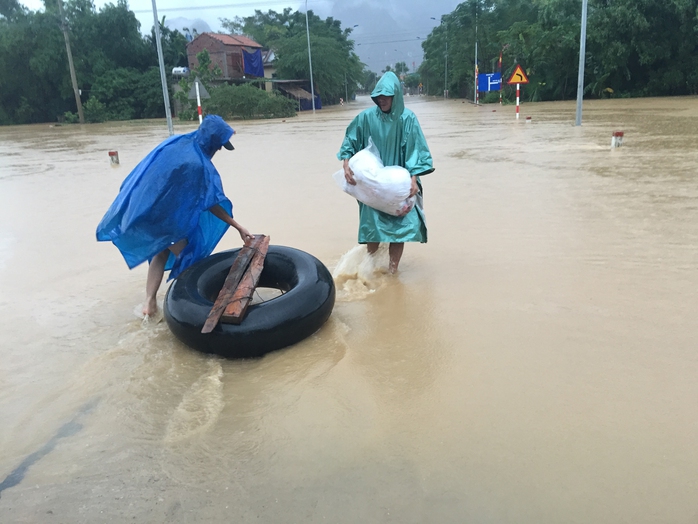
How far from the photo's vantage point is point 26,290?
4328mm

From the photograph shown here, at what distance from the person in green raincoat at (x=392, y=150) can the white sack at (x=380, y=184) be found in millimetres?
58

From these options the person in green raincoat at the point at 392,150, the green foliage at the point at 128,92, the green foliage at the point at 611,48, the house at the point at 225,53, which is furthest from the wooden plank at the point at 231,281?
the house at the point at 225,53

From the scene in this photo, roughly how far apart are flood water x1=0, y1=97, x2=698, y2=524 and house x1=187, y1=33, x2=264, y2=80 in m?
41.9

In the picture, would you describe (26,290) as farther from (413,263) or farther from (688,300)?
(688,300)

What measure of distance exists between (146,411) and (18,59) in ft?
151

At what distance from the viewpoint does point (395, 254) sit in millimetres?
4281

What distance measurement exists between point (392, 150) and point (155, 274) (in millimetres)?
1854

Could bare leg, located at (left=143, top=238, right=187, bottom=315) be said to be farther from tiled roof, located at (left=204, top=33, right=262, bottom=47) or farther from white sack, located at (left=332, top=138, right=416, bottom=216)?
tiled roof, located at (left=204, top=33, right=262, bottom=47)

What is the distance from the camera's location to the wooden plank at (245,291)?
9.70ft

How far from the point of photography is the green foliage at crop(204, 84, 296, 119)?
108 feet

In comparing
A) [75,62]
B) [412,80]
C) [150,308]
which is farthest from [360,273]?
[412,80]

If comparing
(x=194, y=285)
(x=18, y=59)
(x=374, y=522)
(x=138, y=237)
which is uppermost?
(x=18, y=59)

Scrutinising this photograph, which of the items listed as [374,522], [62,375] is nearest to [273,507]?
[374,522]

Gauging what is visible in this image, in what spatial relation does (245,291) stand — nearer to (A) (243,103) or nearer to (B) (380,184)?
(B) (380,184)
